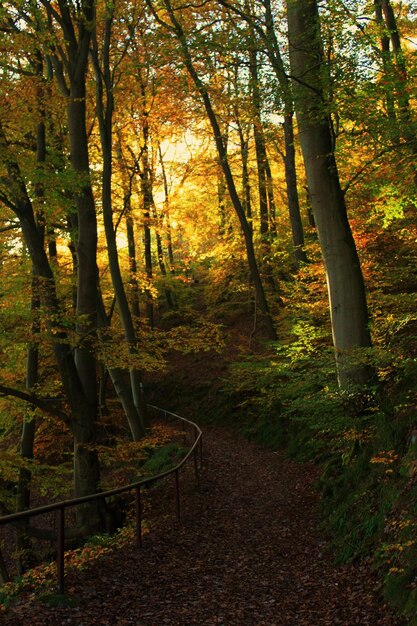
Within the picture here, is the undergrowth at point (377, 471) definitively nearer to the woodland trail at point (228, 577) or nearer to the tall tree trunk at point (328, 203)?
the woodland trail at point (228, 577)

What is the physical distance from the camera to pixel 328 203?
8211 millimetres

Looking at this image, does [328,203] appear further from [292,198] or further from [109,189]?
[292,198]

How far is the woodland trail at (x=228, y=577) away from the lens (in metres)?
4.75

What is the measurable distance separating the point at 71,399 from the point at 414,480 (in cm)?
590

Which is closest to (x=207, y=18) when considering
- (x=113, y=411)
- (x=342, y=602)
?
(x=113, y=411)

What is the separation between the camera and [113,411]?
18.1m

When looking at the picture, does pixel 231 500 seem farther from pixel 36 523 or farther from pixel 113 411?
pixel 113 411

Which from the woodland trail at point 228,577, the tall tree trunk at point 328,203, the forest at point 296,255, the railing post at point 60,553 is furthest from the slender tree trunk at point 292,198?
the railing post at point 60,553

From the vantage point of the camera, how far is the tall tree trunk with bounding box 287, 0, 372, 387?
783cm

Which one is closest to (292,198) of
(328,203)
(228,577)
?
(328,203)

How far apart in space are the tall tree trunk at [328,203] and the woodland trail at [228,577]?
262 centimetres

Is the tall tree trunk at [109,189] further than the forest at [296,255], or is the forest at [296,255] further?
the tall tree trunk at [109,189]

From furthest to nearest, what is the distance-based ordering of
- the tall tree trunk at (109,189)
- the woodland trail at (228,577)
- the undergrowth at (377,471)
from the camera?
the tall tree trunk at (109,189)
the undergrowth at (377,471)
the woodland trail at (228,577)

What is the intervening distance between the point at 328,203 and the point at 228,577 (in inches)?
221
